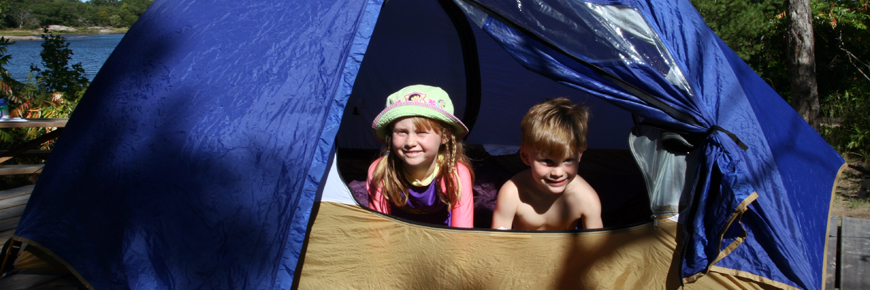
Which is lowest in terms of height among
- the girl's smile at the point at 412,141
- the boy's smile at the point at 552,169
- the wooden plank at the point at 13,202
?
the wooden plank at the point at 13,202

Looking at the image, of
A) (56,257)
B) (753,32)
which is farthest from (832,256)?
(753,32)

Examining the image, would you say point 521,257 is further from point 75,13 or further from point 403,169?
point 75,13

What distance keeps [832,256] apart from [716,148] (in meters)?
1.35

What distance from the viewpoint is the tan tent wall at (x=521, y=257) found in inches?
61.2

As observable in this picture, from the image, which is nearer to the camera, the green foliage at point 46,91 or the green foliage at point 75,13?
the green foliage at point 46,91

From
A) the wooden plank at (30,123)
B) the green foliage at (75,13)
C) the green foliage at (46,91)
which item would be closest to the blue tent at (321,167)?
the wooden plank at (30,123)

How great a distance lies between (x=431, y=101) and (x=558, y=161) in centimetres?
49

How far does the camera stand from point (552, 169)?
1.70 metres

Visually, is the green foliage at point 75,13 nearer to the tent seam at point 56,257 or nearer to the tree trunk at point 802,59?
the tent seam at point 56,257

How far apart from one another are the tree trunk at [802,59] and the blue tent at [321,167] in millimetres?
2601

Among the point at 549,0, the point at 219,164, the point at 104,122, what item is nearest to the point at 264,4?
the point at 219,164

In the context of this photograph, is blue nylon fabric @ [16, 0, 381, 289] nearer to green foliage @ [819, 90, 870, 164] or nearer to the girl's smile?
the girl's smile

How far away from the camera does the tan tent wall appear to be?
1554mm

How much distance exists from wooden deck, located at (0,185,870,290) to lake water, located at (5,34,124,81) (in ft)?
7.13
